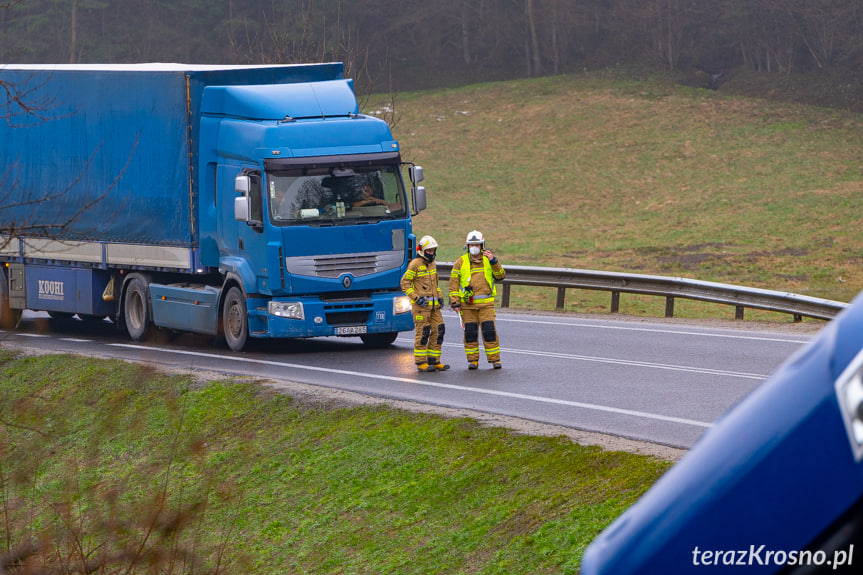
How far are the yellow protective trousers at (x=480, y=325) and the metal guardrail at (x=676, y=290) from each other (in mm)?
5925

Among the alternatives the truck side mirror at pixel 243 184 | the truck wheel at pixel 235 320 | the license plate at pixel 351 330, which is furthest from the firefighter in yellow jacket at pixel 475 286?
the truck wheel at pixel 235 320

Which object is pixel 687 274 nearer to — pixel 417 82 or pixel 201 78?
pixel 201 78

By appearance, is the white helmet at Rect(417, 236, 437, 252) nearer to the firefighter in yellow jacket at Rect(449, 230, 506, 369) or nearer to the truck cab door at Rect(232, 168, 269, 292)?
the firefighter in yellow jacket at Rect(449, 230, 506, 369)

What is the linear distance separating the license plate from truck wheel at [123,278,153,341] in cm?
379

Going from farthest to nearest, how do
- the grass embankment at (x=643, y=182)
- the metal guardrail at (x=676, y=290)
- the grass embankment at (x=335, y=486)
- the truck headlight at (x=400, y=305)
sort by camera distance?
the grass embankment at (x=643, y=182), the metal guardrail at (x=676, y=290), the truck headlight at (x=400, y=305), the grass embankment at (x=335, y=486)

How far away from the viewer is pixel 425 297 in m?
15.0

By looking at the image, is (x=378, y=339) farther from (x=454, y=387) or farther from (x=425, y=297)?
(x=454, y=387)

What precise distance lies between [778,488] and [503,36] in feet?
244

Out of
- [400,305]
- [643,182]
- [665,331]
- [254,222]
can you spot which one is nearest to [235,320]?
[254,222]

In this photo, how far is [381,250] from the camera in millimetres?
16859

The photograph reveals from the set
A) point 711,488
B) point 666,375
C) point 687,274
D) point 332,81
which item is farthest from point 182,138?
point 687,274

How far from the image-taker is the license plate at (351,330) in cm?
1669

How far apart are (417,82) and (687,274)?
43469 mm

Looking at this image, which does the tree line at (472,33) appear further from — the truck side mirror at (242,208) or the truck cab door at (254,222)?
the truck side mirror at (242,208)
